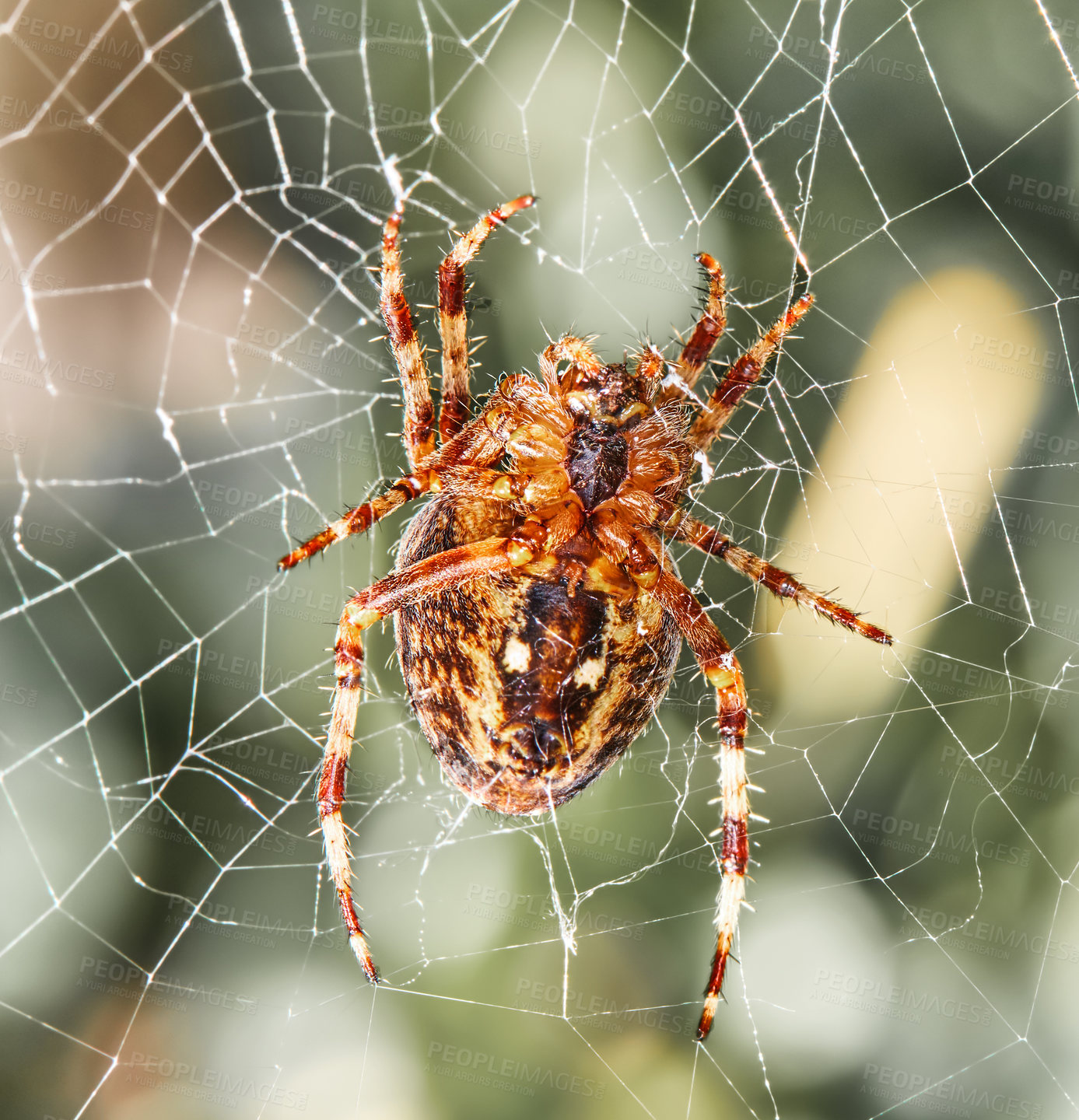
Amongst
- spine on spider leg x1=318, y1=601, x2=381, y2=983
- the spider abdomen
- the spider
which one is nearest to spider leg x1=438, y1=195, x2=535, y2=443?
the spider

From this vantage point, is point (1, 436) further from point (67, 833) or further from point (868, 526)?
point (868, 526)

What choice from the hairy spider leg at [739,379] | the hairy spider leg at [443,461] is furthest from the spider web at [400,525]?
the hairy spider leg at [443,461]

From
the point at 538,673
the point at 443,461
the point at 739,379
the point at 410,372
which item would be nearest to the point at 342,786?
the point at 538,673

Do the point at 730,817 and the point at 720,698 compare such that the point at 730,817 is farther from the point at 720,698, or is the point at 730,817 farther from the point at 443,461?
the point at 443,461

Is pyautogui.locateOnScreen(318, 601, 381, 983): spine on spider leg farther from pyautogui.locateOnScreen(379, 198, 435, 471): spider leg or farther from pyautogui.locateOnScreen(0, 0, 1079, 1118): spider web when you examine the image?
pyautogui.locateOnScreen(0, 0, 1079, 1118): spider web

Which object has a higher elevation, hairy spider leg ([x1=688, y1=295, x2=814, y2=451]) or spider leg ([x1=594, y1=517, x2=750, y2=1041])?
hairy spider leg ([x1=688, y1=295, x2=814, y2=451])

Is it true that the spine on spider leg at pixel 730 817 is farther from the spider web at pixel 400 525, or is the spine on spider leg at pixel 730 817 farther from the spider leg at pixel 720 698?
the spider web at pixel 400 525
